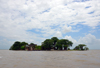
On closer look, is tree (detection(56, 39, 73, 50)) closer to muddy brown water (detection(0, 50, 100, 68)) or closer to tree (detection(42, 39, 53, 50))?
tree (detection(42, 39, 53, 50))

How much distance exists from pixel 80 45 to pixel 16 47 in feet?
231

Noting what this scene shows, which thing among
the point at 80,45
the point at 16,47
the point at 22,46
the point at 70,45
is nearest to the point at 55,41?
the point at 70,45

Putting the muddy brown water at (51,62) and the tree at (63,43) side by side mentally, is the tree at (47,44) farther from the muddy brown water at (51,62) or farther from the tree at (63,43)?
the muddy brown water at (51,62)

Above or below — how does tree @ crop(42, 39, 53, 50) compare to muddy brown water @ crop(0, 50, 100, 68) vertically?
above

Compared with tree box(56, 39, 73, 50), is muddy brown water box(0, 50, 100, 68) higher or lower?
lower

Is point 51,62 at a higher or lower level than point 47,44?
lower

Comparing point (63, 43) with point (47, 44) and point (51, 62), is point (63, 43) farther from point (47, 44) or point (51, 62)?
point (51, 62)

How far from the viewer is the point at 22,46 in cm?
10356

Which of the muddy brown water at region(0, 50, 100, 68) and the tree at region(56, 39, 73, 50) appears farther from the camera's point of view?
the tree at region(56, 39, 73, 50)

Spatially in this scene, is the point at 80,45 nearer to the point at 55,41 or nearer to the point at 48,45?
the point at 55,41

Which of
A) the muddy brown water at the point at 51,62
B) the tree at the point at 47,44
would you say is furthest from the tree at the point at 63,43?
the muddy brown water at the point at 51,62

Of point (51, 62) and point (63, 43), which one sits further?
point (63, 43)

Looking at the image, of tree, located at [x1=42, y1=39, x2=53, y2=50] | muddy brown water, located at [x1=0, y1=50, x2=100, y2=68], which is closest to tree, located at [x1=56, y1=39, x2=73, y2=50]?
tree, located at [x1=42, y1=39, x2=53, y2=50]

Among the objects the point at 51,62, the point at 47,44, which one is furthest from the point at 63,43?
the point at 51,62
